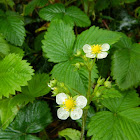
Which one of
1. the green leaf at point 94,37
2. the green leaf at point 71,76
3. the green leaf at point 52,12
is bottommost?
the green leaf at point 71,76

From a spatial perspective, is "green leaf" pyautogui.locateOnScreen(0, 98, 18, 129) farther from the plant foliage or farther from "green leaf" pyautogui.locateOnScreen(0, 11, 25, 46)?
the plant foliage

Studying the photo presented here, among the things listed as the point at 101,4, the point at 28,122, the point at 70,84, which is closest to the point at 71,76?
the point at 70,84

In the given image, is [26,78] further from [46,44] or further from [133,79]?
[133,79]

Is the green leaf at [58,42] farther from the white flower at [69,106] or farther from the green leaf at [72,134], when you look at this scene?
the green leaf at [72,134]

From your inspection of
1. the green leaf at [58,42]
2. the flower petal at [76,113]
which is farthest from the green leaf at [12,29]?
the flower petal at [76,113]

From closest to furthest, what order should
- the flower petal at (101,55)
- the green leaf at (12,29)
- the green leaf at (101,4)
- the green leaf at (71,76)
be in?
the flower petal at (101,55) < the green leaf at (71,76) < the green leaf at (12,29) < the green leaf at (101,4)

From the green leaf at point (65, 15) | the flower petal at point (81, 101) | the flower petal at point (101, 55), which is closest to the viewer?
the flower petal at point (81, 101)

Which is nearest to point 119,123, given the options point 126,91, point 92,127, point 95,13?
point 92,127
